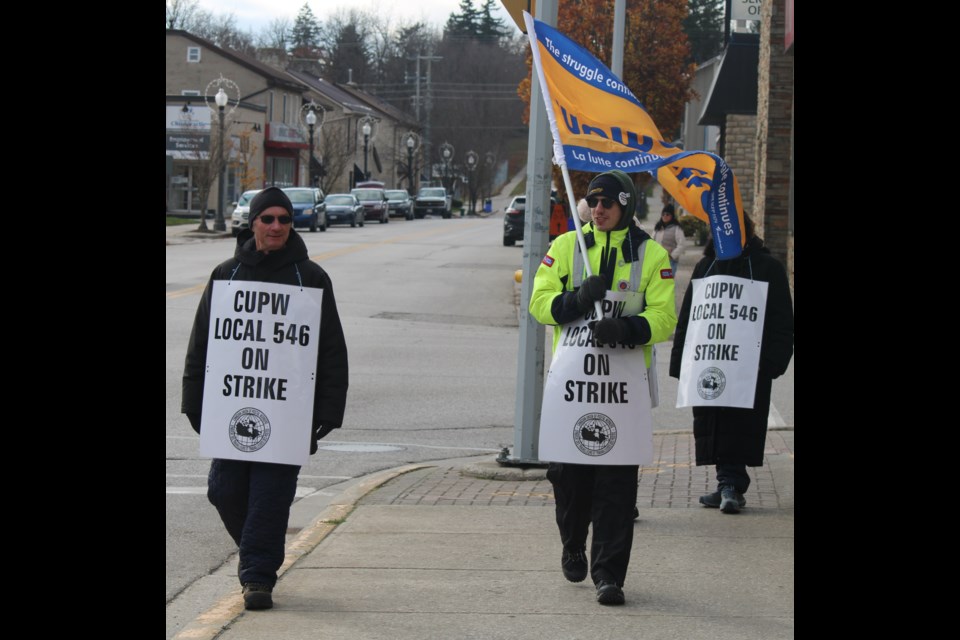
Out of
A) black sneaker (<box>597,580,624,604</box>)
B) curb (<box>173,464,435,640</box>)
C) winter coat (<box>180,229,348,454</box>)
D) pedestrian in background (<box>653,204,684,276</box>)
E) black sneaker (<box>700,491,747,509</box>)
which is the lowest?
curb (<box>173,464,435,640</box>)

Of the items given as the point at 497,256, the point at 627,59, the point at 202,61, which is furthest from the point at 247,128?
the point at 627,59

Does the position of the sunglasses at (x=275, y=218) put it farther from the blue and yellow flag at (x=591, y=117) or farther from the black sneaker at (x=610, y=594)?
the black sneaker at (x=610, y=594)

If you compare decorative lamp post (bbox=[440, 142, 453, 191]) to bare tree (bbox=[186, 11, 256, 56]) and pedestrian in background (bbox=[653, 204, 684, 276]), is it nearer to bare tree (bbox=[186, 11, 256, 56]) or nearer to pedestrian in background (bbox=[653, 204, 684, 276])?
bare tree (bbox=[186, 11, 256, 56])

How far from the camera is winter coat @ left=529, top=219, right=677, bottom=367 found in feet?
19.9

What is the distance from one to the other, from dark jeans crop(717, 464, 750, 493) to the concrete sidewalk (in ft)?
0.59

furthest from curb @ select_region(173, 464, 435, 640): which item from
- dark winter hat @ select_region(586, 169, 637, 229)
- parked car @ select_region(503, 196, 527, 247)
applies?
parked car @ select_region(503, 196, 527, 247)

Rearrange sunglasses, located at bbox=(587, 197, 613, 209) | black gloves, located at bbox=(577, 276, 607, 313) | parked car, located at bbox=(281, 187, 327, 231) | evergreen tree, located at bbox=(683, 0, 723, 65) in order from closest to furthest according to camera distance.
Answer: black gloves, located at bbox=(577, 276, 607, 313), sunglasses, located at bbox=(587, 197, 613, 209), parked car, located at bbox=(281, 187, 327, 231), evergreen tree, located at bbox=(683, 0, 723, 65)

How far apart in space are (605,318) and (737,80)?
866 inches

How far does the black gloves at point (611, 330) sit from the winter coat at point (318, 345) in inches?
45.1

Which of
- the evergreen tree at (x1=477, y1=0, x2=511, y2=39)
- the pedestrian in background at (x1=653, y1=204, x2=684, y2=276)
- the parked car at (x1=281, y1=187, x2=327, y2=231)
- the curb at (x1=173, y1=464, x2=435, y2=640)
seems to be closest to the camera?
the curb at (x1=173, y1=464, x2=435, y2=640)

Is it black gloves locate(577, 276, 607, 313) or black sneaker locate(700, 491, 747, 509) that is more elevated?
black gloves locate(577, 276, 607, 313)

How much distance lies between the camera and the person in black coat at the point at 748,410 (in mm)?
8172

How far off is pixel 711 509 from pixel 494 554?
73.0 inches
